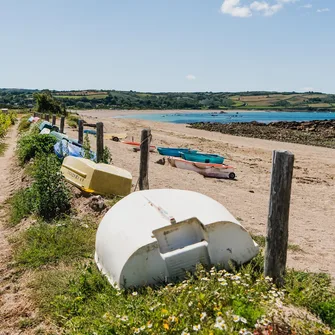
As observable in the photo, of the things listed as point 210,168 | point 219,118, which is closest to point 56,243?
point 210,168

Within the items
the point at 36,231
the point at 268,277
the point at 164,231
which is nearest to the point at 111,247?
the point at 164,231

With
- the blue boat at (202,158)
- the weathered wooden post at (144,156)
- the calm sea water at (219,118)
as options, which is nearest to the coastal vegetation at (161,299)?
the weathered wooden post at (144,156)

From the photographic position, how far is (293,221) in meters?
8.52

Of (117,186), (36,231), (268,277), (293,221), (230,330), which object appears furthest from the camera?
(293,221)

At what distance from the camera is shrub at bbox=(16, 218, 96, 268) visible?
5.40 meters

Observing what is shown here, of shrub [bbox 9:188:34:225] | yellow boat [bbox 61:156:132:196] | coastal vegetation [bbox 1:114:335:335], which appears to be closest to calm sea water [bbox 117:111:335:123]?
yellow boat [bbox 61:156:132:196]

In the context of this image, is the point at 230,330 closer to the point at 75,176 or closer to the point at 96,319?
the point at 96,319

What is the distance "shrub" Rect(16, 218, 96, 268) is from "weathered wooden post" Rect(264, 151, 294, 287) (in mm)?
2550

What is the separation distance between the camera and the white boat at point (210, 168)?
Answer: 14102 mm

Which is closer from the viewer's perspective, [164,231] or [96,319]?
[96,319]

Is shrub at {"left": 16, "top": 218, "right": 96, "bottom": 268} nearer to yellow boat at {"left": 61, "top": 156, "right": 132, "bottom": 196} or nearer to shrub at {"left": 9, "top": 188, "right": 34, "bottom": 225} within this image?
shrub at {"left": 9, "top": 188, "right": 34, "bottom": 225}

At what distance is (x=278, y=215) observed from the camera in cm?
404

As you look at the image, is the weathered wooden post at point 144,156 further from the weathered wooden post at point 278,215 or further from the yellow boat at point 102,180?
the weathered wooden post at point 278,215

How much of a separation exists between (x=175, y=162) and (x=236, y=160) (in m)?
5.23
